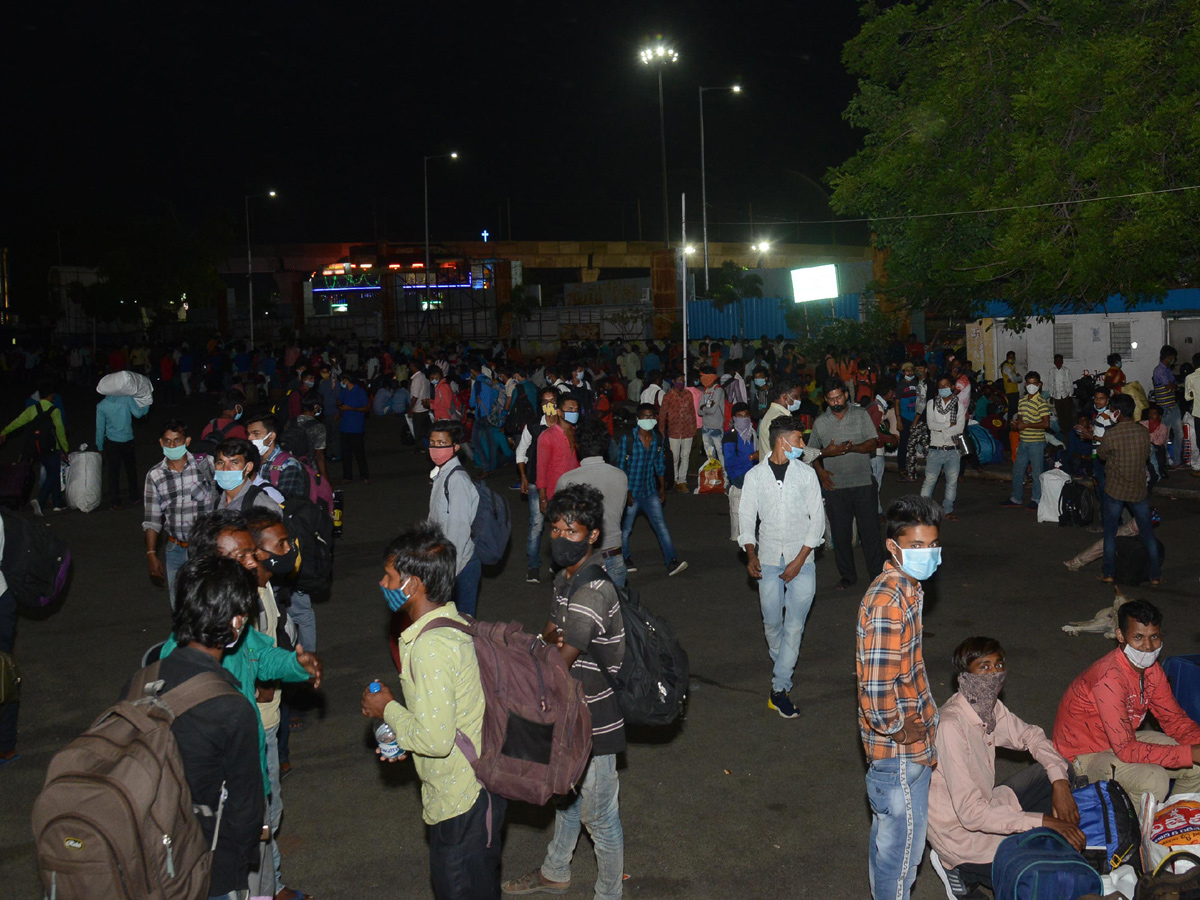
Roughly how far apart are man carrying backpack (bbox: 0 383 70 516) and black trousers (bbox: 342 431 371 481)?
408cm

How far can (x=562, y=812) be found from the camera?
4.74 meters

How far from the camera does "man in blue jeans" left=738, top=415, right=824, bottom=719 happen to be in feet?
21.3

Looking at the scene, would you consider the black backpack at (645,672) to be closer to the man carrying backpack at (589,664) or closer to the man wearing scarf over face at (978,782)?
the man carrying backpack at (589,664)

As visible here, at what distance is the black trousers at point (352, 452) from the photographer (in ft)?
54.9

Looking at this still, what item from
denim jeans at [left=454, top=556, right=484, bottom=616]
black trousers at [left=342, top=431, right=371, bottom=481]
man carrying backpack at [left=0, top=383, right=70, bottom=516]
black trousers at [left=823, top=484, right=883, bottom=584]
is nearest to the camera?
denim jeans at [left=454, top=556, right=484, bottom=616]

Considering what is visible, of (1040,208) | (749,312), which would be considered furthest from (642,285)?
(1040,208)

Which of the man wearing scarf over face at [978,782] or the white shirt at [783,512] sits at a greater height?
the white shirt at [783,512]

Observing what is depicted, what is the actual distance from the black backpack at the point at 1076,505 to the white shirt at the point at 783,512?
6983 millimetres

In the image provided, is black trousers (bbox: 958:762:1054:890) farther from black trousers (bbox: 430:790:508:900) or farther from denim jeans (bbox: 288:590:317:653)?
denim jeans (bbox: 288:590:317:653)

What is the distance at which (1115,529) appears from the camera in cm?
958

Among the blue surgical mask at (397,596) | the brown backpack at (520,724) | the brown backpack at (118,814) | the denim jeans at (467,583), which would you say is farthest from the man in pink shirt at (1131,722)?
the brown backpack at (118,814)

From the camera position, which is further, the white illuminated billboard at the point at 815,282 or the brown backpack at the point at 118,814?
the white illuminated billboard at the point at 815,282

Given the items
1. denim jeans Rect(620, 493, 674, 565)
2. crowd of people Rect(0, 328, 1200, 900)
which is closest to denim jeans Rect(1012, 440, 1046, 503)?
crowd of people Rect(0, 328, 1200, 900)

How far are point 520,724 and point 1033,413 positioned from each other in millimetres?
10932
